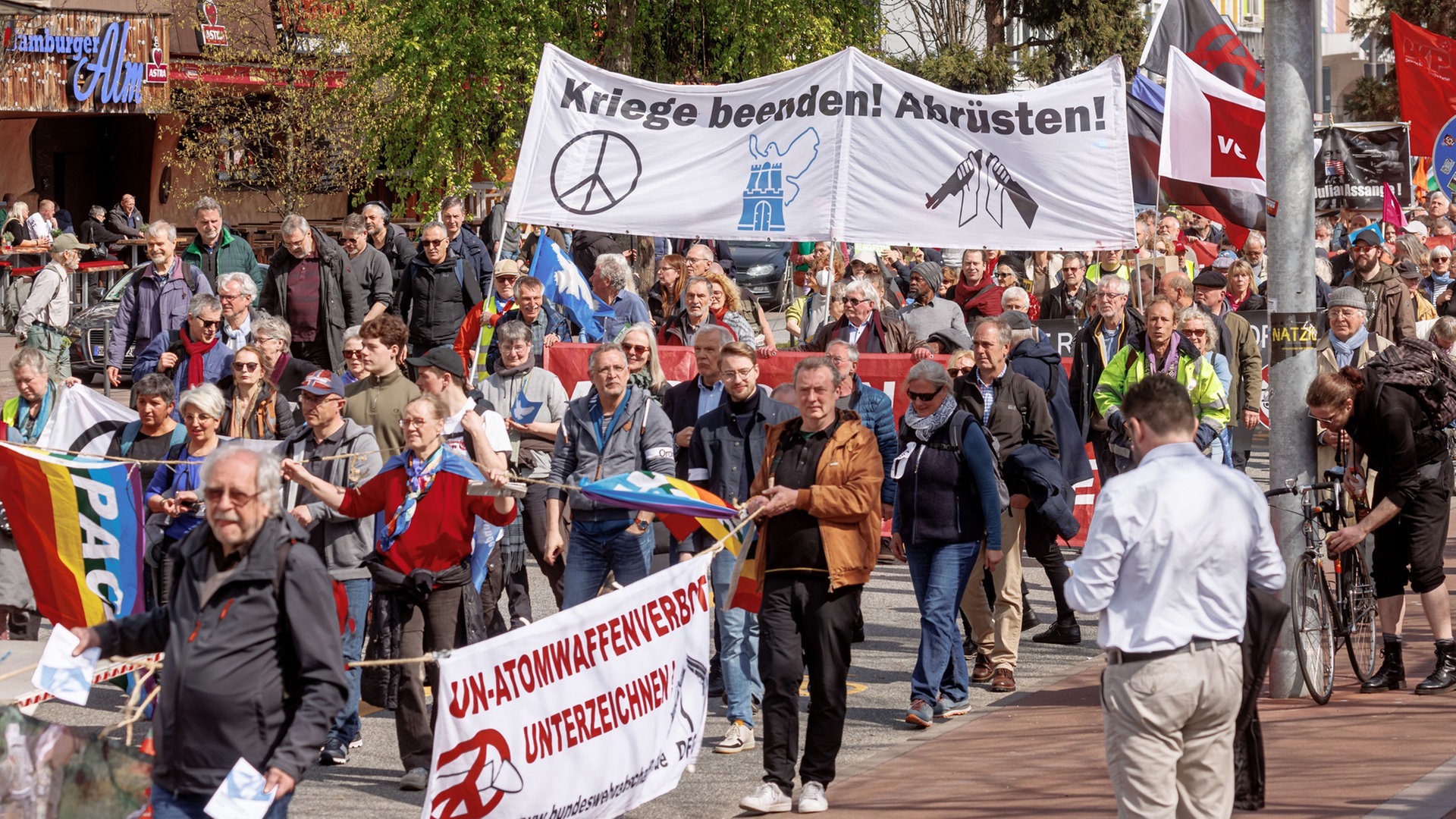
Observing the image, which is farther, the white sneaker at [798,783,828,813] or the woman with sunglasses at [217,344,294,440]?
the woman with sunglasses at [217,344,294,440]

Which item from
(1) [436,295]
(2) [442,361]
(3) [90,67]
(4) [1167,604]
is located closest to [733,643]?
(2) [442,361]

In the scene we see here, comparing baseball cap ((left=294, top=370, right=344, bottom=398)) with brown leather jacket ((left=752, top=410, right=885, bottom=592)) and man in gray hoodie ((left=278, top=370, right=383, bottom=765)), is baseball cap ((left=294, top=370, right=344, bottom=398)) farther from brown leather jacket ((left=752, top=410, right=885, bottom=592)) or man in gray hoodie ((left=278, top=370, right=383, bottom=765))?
brown leather jacket ((left=752, top=410, right=885, bottom=592))

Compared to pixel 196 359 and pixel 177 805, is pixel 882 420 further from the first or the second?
pixel 177 805

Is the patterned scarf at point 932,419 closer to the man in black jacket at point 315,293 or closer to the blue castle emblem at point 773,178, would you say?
the blue castle emblem at point 773,178

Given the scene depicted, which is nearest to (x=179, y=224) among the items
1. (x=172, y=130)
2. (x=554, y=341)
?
(x=172, y=130)

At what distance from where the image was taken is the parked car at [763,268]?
92.8ft

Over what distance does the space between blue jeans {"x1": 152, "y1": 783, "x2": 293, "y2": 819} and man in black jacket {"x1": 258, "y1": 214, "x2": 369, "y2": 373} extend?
887 cm

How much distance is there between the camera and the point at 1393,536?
9547 millimetres

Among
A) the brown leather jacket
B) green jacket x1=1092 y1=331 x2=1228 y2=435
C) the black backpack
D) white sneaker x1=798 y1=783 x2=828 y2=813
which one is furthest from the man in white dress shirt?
green jacket x1=1092 y1=331 x2=1228 y2=435

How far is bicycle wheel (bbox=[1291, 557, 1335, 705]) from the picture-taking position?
30.3 feet

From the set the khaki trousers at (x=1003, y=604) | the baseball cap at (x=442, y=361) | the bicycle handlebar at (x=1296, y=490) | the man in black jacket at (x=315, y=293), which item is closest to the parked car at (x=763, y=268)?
the man in black jacket at (x=315, y=293)

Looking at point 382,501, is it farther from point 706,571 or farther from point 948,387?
point 948,387

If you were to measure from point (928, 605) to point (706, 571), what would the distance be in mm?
1857

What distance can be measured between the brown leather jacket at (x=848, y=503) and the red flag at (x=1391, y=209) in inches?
715
